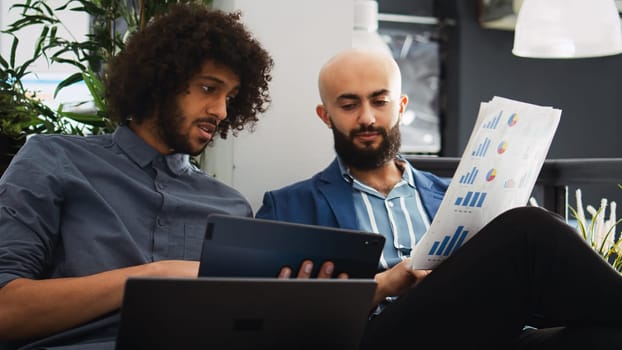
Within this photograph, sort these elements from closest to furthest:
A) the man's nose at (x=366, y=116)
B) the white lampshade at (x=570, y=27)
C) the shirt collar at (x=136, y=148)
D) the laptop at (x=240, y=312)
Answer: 1. the laptop at (x=240, y=312)
2. the shirt collar at (x=136, y=148)
3. the man's nose at (x=366, y=116)
4. the white lampshade at (x=570, y=27)

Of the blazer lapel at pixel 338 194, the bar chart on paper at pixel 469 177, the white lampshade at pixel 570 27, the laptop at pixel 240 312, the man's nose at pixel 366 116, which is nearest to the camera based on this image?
the laptop at pixel 240 312

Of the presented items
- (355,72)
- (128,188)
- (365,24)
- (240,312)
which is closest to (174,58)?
(128,188)

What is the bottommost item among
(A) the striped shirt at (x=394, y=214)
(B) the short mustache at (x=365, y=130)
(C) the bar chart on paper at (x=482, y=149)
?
(A) the striped shirt at (x=394, y=214)

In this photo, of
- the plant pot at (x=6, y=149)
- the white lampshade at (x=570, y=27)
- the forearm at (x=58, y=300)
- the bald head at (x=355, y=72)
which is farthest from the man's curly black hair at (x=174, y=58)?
the white lampshade at (x=570, y=27)

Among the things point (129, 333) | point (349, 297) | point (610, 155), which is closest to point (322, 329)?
point (349, 297)

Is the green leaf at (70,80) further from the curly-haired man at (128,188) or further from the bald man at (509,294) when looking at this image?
the bald man at (509,294)

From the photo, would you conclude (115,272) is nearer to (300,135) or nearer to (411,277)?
(411,277)

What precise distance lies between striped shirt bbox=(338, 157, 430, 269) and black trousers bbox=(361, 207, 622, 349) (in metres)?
0.42

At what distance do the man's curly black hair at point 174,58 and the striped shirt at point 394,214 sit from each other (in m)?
0.43

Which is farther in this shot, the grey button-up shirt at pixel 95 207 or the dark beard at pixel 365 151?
the dark beard at pixel 365 151

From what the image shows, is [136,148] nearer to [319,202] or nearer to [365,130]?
[319,202]

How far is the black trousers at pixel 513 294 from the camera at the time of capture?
1368 mm

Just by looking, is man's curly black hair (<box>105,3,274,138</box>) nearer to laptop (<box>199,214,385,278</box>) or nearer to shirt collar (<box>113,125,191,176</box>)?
shirt collar (<box>113,125,191,176</box>)

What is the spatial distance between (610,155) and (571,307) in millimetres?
5551
